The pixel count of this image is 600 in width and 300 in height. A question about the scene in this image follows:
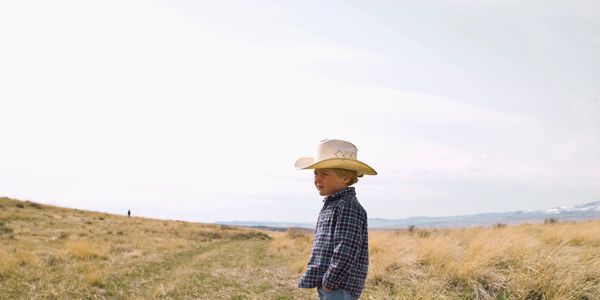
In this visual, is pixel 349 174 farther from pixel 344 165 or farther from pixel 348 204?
pixel 348 204

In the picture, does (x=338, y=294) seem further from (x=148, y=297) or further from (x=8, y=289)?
(x=8, y=289)

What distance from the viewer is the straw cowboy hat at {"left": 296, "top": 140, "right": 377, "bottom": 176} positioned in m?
5.54

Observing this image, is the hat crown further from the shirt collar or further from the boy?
the shirt collar

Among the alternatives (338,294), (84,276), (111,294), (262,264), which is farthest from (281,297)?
(262,264)

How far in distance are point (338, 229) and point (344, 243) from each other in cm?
19

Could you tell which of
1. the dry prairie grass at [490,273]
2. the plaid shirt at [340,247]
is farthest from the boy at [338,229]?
the dry prairie grass at [490,273]

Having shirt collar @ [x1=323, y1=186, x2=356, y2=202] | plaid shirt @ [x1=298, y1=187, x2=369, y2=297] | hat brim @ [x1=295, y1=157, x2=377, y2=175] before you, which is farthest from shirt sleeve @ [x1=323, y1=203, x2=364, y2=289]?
hat brim @ [x1=295, y1=157, x2=377, y2=175]

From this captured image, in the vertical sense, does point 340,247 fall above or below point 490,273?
above

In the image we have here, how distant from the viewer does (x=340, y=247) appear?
5023 mm

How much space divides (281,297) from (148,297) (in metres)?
3.33

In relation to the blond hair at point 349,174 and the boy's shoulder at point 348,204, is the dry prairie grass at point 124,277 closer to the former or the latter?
the blond hair at point 349,174

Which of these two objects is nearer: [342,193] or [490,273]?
[342,193]

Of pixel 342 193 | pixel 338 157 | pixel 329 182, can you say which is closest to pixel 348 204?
pixel 342 193

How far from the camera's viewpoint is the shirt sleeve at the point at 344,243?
495cm
